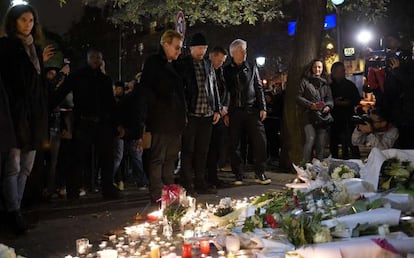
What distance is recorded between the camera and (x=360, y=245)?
358 centimetres

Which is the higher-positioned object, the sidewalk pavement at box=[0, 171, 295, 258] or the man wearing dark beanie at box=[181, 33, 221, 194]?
the man wearing dark beanie at box=[181, 33, 221, 194]

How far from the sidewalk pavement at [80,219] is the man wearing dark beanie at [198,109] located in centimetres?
46

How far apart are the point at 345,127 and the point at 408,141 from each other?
243cm

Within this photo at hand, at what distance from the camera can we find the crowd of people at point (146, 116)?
5230mm

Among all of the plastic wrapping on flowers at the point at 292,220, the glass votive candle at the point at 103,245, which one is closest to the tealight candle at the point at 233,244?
the plastic wrapping on flowers at the point at 292,220

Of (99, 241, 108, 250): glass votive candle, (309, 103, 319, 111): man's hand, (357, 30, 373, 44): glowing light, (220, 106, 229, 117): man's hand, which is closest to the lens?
(99, 241, 108, 250): glass votive candle

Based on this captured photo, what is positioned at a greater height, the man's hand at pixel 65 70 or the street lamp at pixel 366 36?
the street lamp at pixel 366 36

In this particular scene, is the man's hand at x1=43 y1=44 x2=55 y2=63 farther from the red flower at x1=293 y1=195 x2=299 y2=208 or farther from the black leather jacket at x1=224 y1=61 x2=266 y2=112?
the red flower at x1=293 y1=195 x2=299 y2=208

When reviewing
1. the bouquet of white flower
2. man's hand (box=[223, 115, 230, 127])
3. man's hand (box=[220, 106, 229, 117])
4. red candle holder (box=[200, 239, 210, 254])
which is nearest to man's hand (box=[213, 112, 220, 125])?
man's hand (box=[220, 106, 229, 117])

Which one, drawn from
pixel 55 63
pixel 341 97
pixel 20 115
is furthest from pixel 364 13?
pixel 20 115

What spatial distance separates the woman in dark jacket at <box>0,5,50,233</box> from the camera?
5.15 meters

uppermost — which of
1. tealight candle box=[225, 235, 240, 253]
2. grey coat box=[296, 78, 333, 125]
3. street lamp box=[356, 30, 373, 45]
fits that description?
street lamp box=[356, 30, 373, 45]

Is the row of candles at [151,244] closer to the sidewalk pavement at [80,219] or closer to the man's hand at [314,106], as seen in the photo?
the sidewalk pavement at [80,219]

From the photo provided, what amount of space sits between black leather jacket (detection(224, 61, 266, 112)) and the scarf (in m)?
3.48
